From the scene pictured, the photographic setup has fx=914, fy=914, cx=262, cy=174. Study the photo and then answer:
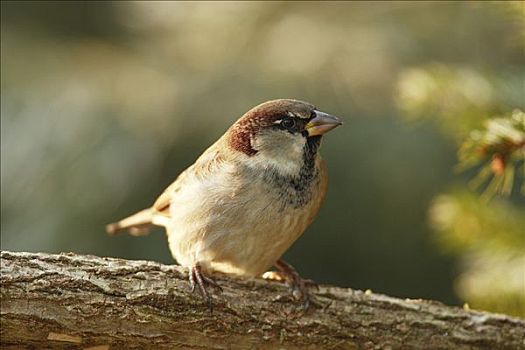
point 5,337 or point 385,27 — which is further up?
point 385,27

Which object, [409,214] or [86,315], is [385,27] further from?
[86,315]

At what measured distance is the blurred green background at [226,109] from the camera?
4180mm

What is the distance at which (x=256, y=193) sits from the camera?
2502 millimetres

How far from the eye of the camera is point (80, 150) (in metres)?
4.29

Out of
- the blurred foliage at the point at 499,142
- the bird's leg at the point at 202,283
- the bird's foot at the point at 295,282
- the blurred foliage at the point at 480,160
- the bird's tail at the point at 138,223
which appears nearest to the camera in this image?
the blurred foliage at the point at 499,142

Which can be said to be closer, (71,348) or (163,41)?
(71,348)

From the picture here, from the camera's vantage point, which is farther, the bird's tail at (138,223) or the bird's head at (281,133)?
the bird's tail at (138,223)

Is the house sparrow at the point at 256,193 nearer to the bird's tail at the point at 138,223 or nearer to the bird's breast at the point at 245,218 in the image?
the bird's breast at the point at 245,218

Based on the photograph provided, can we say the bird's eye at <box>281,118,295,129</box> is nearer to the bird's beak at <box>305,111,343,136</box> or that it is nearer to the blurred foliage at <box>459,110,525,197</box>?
the bird's beak at <box>305,111,343,136</box>

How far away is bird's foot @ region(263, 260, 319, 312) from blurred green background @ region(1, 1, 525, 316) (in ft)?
3.60

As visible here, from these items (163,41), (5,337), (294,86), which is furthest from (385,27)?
(5,337)

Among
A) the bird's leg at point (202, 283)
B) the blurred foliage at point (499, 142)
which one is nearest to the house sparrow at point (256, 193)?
the bird's leg at point (202, 283)

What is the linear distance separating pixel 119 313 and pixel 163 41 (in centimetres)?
320

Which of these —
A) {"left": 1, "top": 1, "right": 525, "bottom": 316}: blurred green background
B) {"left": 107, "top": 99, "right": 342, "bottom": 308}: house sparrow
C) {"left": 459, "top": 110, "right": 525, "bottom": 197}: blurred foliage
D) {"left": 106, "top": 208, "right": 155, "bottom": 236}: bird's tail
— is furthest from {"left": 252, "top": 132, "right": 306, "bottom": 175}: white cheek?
{"left": 1, "top": 1, "right": 525, "bottom": 316}: blurred green background
